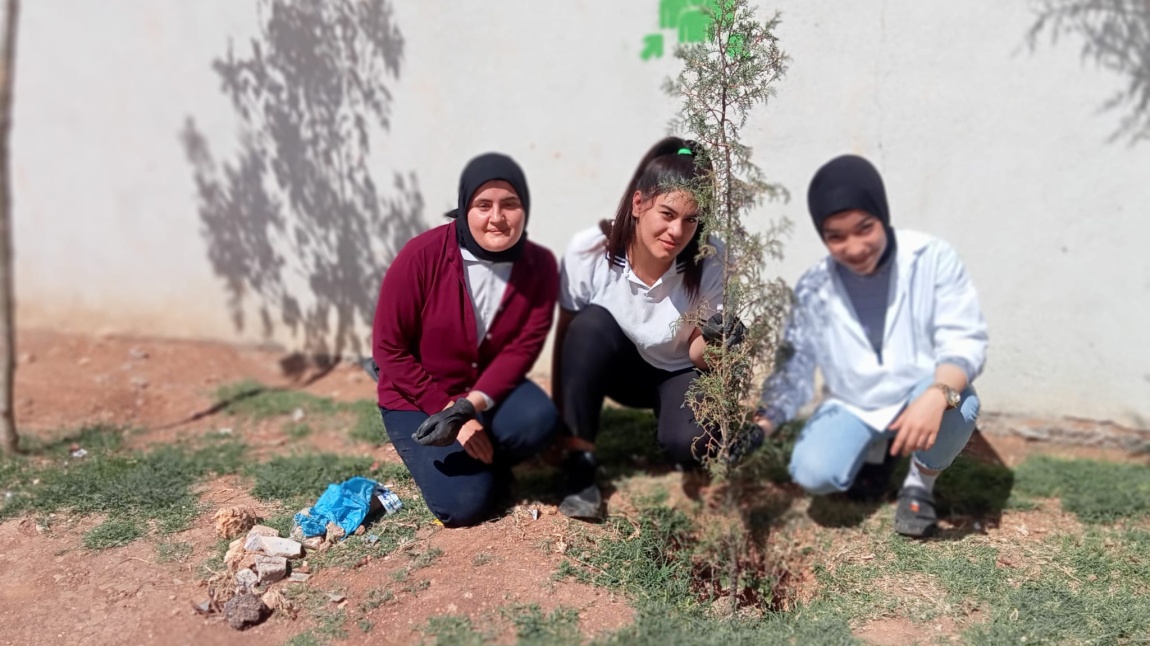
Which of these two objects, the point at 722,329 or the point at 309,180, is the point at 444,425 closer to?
the point at 722,329

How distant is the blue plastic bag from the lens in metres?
3.35

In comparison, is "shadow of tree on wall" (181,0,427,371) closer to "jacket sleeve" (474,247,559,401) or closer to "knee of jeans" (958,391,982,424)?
"jacket sleeve" (474,247,559,401)

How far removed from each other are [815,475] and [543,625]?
129 centimetres

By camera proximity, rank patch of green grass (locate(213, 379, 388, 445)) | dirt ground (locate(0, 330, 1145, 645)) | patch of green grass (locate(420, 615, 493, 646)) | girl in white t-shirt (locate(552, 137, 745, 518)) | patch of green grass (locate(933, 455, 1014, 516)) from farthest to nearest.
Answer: patch of green grass (locate(213, 379, 388, 445))
patch of green grass (locate(933, 455, 1014, 516))
girl in white t-shirt (locate(552, 137, 745, 518))
dirt ground (locate(0, 330, 1145, 645))
patch of green grass (locate(420, 615, 493, 646))

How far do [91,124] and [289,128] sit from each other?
1336 mm

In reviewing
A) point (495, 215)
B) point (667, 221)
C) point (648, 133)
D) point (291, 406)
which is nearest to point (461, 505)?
point (495, 215)

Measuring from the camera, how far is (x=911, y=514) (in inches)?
141

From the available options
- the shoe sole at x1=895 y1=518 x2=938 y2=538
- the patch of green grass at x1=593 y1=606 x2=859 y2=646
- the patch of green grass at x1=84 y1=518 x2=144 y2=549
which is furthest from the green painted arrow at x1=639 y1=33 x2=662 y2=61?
the patch of green grass at x1=84 y1=518 x2=144 y2=549

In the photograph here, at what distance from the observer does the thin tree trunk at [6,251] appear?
343 centimetres

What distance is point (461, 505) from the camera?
3.37m

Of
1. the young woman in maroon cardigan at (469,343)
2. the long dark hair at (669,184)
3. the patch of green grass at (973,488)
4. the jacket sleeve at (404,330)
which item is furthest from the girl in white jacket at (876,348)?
the jacket sleeve at (404,330)

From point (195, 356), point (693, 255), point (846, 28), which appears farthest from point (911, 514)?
point (195, 356)

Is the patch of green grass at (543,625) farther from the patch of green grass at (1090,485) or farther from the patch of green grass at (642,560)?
the patch of green grass at (1090,485)

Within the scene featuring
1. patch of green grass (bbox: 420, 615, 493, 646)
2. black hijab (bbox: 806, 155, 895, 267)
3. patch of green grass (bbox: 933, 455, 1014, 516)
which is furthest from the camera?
patch of green grass (bbox: 933, 455, 1014, 516)
